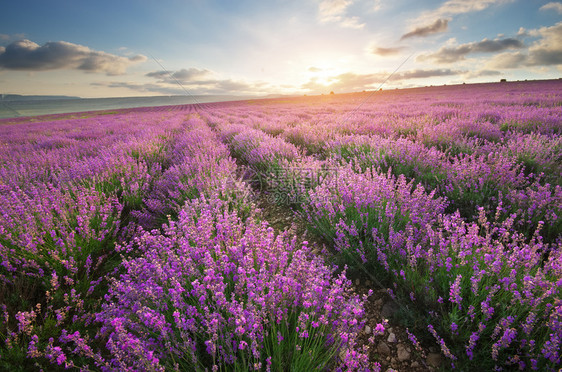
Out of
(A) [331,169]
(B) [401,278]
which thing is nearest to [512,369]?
(B) [401,278]

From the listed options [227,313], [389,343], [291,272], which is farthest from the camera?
[389,343]

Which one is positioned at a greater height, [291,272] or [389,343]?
[291,272]

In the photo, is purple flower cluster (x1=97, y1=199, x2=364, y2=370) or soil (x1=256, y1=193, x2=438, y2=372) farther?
soil (x1=256, y1=193, x2=438, y2=372)

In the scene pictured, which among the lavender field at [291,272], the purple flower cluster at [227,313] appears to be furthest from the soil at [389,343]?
the purple flower cluster at [227,313]

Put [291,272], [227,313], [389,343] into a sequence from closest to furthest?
1. [227,313]
2. [291,272]
3. [389,343]

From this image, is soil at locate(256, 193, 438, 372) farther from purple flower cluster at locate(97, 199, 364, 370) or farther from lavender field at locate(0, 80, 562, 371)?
purple flower cluster at locate(97, 199, 364, 370)

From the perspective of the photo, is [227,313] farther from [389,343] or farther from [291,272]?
[389,343]

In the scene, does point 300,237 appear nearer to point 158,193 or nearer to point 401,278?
point 401,278

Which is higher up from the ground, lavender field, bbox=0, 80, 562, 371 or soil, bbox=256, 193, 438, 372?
lavender field, bbox=0, 80, 562, 371

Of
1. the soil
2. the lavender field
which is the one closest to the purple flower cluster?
the lavender field

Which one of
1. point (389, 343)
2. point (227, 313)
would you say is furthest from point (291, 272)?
point (389, 343)

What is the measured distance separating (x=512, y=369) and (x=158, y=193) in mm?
3878

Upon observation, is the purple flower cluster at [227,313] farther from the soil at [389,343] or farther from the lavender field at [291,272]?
the soil at [389,343]

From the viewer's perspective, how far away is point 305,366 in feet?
4.04
